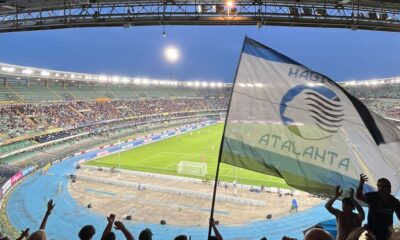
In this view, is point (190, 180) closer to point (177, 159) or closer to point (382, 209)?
point (177, 159)

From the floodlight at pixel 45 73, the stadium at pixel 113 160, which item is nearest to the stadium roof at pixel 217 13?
the stadium at pixel 113 160

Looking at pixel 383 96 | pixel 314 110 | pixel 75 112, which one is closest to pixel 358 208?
pixel 314 110

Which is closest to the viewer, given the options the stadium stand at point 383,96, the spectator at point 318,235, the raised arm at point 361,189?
the spectator at point 318,235

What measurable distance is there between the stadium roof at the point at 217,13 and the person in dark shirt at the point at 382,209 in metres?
10.1

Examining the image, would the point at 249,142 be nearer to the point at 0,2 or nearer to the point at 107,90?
the point at 0,2

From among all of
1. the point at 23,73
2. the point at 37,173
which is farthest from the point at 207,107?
the point at 37,173

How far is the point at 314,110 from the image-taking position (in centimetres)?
512

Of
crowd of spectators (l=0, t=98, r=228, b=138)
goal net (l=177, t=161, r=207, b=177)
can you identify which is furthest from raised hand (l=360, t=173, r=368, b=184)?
crowd of spectators (l=0, t=98, r=228, b=138)

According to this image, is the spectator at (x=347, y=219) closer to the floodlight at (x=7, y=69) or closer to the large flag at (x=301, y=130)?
the large flag at (x=301, y=130)

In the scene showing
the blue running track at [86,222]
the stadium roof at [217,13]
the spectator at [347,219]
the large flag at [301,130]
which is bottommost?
the blue running track at [86,222]

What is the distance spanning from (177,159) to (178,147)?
8.05 metres

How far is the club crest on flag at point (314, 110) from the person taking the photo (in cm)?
499

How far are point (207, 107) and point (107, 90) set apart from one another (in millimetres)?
31169

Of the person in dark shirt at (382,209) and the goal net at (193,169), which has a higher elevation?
the person in dark shirt at (382,209)
